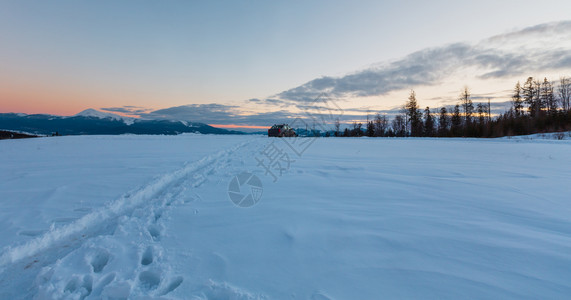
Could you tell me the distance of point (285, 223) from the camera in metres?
2.47

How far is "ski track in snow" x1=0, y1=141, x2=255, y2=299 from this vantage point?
1.53 meters

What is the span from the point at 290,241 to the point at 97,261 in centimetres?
169

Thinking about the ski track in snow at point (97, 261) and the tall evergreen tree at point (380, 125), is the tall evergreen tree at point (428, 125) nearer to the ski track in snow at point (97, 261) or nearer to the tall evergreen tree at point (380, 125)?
the tall evergreen tree at point (380, 125)

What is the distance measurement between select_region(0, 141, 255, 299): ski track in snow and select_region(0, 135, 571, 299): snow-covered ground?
1cm

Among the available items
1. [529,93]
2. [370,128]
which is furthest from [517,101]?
[370,128]

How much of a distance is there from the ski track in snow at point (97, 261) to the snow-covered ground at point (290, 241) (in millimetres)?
11

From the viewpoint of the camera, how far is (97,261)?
192 centimetres

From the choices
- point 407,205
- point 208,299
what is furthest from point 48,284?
point 407,205

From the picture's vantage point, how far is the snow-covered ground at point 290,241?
1497 millimetres

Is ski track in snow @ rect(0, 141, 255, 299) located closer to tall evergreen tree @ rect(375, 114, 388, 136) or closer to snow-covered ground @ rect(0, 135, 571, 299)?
snow-covered ground @ rect(0, 135, 571, 299)

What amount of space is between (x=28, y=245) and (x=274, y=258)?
7.80ft

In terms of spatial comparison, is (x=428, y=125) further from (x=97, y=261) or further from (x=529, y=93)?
(x=97, y=261)

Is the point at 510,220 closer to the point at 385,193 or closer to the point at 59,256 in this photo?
the point at 385,193

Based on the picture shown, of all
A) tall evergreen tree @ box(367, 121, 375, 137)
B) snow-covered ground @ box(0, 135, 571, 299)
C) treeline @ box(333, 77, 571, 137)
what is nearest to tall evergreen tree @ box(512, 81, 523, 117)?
treeline @ box(333, 77, 571, 137)
